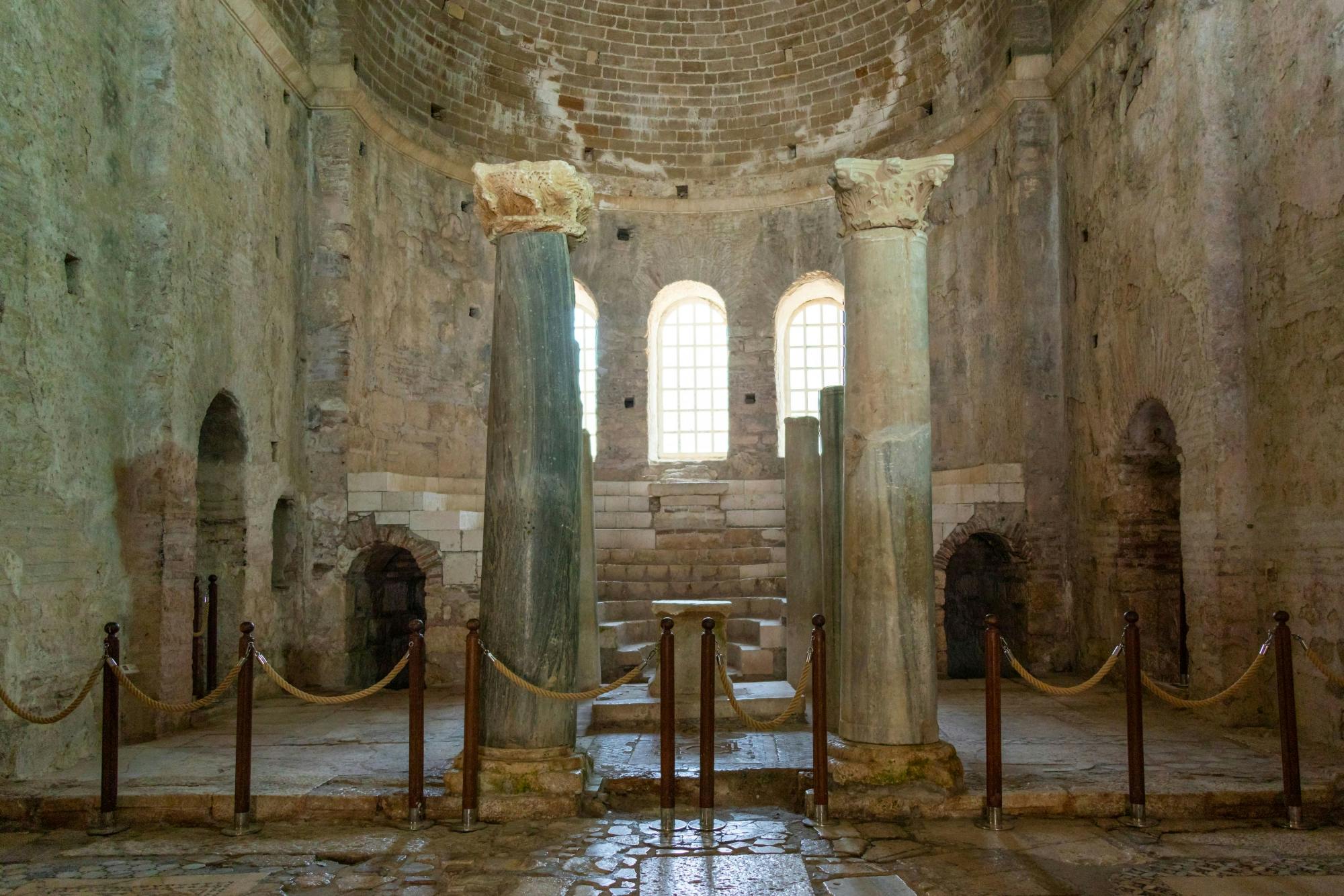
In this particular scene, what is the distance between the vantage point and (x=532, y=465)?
22.9ft

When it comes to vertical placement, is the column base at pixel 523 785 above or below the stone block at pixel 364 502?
below

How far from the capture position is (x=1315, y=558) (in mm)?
7961

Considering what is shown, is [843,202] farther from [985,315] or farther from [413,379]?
[413,379]

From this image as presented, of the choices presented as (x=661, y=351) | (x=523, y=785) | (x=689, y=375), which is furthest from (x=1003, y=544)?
(x=523, y=785)

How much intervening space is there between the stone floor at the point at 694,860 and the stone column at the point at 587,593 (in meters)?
3.21

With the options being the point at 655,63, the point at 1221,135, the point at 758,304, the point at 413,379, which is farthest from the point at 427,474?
the point at 1221,135

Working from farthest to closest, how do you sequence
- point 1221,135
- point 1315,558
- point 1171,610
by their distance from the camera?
point 1171,610 → point 1221,135 → point 1315,558

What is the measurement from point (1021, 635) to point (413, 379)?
816cm

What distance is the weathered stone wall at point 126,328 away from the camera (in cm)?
738

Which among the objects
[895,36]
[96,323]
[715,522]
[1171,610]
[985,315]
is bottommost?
[1171,610]

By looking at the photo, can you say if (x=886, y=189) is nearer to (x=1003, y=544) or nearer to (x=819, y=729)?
(x=819, y=729)

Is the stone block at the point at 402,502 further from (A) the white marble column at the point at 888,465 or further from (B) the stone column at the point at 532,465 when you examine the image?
(A) the white marble column at the point at 888,465

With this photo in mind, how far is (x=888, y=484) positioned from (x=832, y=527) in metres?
1.62

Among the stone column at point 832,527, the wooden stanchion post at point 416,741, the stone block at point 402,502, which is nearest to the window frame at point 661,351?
the stone block at point 402,502
